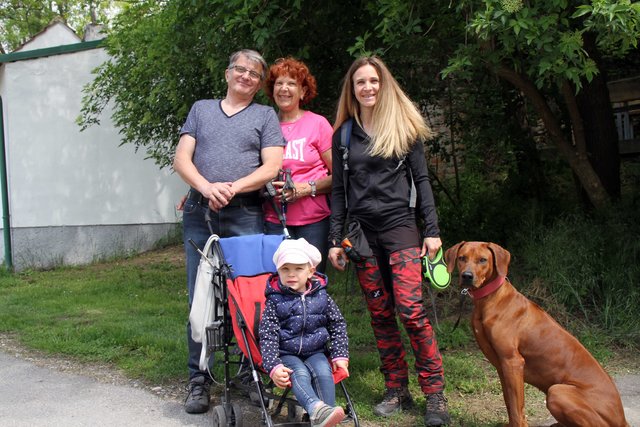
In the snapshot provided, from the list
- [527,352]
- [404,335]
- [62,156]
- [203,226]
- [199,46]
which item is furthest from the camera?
[62,156]

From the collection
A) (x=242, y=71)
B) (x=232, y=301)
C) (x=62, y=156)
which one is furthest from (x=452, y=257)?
(x=62, y=156)

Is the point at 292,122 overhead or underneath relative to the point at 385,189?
overhead

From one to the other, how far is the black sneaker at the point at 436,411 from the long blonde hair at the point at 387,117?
151cm

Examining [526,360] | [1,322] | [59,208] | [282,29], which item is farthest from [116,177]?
[526,360]

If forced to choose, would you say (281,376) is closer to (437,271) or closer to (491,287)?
(437,271)

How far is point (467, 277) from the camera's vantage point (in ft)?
13.1

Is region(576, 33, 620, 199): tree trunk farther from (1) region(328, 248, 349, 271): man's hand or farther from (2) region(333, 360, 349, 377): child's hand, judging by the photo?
(2) region(333, 360, 349, 377): child's hand

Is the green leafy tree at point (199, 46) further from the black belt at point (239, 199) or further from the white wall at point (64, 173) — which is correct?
the white wall at point (64, 173)

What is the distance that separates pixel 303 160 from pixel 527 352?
1883 millimetres

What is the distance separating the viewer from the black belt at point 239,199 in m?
4.54

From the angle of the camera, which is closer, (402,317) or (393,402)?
(402,317)

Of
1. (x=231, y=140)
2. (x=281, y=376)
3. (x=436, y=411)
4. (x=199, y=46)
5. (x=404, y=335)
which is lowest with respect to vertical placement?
(x=404, y=335)

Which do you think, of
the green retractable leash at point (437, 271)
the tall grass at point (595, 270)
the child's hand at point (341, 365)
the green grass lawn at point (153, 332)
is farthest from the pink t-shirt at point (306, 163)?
the tall grass at point (595, 270)

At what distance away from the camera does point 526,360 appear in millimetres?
3949
